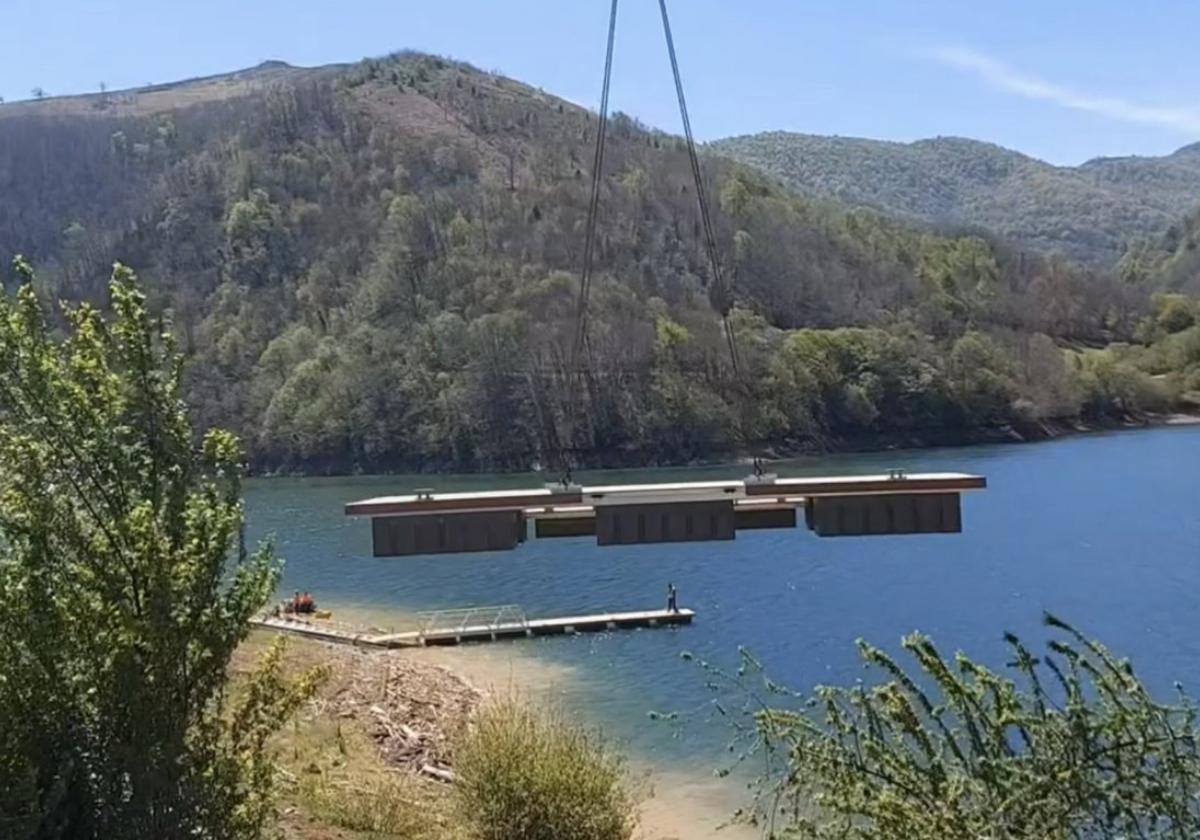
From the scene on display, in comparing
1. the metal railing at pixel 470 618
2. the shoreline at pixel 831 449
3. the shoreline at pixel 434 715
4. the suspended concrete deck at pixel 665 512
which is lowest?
the shoreline at pixel 831 449

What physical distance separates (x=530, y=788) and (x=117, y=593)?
25.4 feet

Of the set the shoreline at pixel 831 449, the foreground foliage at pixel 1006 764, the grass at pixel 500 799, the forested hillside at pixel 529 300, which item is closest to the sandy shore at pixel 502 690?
the grass at pixel 500 799

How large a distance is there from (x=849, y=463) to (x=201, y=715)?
88967mm

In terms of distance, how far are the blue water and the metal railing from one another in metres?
1.09

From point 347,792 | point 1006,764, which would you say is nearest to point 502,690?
point 347,792

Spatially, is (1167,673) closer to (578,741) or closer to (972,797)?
(578,741)

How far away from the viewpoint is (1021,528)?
2410 inches

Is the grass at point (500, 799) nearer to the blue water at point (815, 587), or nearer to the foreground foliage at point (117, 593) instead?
the foreground foliage at point (117, 593)

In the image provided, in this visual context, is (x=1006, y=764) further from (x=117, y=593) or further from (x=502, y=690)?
(x=502, y=690)

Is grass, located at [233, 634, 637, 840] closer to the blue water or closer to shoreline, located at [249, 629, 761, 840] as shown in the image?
shoreline, located at [249, 629, 761, 840]

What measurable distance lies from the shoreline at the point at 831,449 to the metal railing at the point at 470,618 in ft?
181

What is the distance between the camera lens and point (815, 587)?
48406 mm

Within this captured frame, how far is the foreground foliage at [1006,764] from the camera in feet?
24.7

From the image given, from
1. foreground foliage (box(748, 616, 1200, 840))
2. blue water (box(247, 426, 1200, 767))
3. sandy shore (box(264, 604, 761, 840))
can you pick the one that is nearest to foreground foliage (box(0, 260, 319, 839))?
foreground foliage (box(748, 616, 1200, 840))
